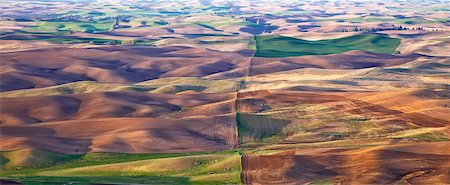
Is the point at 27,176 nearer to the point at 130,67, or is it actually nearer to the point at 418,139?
the point at 418,139

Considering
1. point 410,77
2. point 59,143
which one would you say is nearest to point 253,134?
point 59,143

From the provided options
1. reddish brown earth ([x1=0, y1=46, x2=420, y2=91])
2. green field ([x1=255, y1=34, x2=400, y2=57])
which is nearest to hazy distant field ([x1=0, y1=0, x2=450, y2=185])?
reddish brown earth ([x1=0, y1=46, x2=420, y2=91])

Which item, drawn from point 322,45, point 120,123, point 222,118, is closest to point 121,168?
point 120,123

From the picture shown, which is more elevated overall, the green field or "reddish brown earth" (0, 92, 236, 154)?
"reddish brown earth" (0, 92, 236, 154)

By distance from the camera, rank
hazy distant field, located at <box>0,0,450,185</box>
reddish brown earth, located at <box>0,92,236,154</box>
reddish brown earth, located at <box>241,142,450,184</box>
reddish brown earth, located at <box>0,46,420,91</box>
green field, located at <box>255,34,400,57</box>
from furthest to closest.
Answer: green field, located at <box>255,34,400,57</box>
reddish brown earth, located at <box>0,46,420,91</box>
reddish brown earth, located at <box>0,92,236,154</box>
hazy distant field, located at <box>0,0,450,185</box>
reddish brown earth, located at <box>241,142,450,184</box>

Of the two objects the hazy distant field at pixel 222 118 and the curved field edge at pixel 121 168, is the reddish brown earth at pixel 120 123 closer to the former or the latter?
the hazy distant field at pixel 222 118

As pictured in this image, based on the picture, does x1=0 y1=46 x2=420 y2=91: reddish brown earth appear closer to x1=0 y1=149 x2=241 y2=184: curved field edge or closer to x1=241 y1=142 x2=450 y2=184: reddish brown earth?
x1=0 y1=149 x2=241 y2=184: curved field edge

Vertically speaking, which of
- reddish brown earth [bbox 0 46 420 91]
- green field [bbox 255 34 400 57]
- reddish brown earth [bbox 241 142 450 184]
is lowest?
green field [bbox 255 34 400 57]
